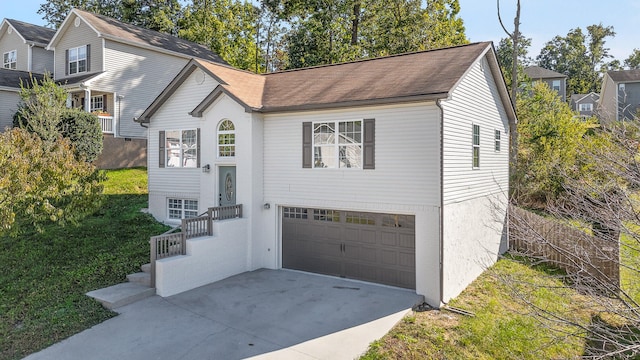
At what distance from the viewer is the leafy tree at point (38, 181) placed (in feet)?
30.3

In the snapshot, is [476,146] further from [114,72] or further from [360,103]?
[114,72]

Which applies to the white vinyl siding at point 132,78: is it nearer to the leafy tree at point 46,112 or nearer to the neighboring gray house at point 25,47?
the leafy tree at point 46,112

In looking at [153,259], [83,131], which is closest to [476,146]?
[153,259]

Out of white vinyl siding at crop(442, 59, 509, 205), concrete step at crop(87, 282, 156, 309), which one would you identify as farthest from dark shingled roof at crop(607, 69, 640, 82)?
concrete step at crop(87, 282, 156, 309)

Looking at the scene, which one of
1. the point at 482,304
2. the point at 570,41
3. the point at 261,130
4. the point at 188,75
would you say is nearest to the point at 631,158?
the point at 482,304

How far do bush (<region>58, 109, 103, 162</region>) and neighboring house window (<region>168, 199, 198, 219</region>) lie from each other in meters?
6.29

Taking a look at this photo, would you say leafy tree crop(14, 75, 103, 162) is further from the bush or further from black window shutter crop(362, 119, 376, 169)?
black window shutter crop(362, 119, 376, 169)

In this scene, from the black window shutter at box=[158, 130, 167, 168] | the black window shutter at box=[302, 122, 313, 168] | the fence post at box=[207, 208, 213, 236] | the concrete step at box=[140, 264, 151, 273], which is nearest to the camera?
the concrete step at box=[140, 264, 151, 273]

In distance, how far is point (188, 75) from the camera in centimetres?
1404

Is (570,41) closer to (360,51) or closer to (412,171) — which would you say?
(360,51)

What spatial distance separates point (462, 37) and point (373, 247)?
93.7 feet

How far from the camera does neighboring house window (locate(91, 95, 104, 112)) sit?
24.1 metres

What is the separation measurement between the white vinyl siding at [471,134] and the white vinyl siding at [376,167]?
1.45 feet

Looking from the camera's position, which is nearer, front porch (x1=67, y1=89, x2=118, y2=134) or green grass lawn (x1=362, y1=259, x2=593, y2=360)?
green grass lawn (x1=362, y1=259, x2=593, y2=360)
